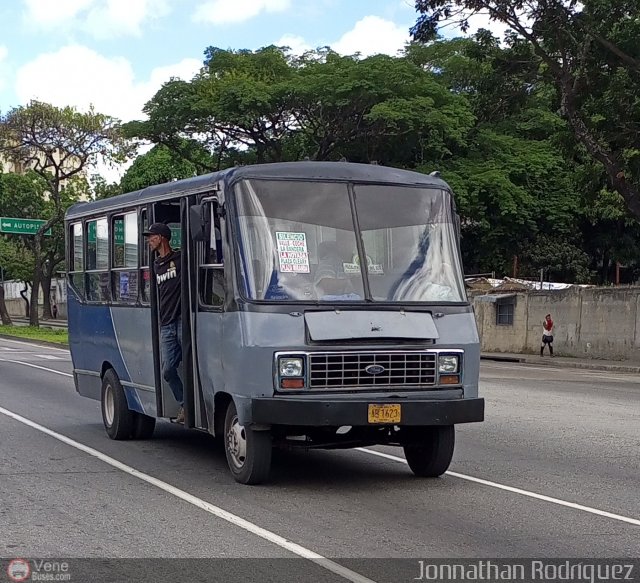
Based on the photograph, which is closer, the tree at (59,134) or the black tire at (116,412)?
the black tire at (116,412)

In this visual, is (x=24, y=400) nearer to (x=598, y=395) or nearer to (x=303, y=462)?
(x=303, y=462)

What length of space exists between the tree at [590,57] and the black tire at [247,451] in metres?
18.7

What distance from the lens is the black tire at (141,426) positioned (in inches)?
487

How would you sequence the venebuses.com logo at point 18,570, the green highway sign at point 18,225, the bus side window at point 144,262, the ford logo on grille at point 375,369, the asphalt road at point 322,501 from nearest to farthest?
the venebuses.com logo at point 18,570 → the asphalt road at point 322,501 → the ford logo on grille at point 375,369 → the bus side window at point 144,262 → the green highway sign at point 18,225

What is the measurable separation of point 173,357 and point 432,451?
279 centimetres

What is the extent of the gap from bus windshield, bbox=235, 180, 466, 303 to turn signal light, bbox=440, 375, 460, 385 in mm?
730

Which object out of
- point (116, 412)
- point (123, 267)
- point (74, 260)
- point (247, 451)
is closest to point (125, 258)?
point (123, 267)

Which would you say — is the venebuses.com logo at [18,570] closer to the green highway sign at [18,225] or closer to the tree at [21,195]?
the green highway sign at [18,225]

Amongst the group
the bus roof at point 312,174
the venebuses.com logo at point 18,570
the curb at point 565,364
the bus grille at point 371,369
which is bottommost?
the curb at point 565,364

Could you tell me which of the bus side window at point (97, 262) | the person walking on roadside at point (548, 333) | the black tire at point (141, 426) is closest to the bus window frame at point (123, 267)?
the bus side window at point (97, 262)

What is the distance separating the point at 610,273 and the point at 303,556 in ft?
173

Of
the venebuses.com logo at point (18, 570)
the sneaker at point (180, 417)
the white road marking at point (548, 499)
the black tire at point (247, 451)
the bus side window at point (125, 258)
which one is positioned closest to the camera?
the venebuses.com logo at point (18, 570)

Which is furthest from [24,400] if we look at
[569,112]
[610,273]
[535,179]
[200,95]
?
[610,273]

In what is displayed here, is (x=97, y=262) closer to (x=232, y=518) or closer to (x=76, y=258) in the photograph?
(x=76, y=258)
